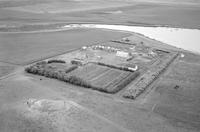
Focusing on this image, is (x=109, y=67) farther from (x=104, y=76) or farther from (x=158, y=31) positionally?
(x=158, y=31)

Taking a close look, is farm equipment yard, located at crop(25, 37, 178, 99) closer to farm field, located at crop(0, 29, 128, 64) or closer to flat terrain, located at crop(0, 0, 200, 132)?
flat terrain, located at crop(0, 0, 200, 132)

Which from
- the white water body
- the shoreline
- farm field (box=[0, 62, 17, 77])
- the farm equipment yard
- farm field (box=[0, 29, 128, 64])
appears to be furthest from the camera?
the shoreline

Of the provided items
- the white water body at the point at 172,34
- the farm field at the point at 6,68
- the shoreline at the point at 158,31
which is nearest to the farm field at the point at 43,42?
the farm field at the point at 6,68

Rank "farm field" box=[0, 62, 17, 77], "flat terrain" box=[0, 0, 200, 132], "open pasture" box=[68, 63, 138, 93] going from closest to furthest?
"flat terrain" box=[0, 0, 200, 132]
"open pasture" box=[68, 63, 138, 93]
"farm field" box=[0, 62, 17, 77]

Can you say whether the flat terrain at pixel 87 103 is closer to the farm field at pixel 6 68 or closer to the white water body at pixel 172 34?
the farm field at pixel 6 68

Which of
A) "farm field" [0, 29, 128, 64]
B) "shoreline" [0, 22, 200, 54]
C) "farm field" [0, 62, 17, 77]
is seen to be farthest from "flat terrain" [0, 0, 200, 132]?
"shoreline" [0, 22, 200, 54]

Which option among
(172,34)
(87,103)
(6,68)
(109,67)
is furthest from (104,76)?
(172,34)

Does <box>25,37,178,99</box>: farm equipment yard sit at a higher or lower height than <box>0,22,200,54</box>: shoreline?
lower

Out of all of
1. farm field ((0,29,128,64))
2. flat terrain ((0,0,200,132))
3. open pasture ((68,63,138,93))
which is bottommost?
flat terrain ((0,0,200,132))

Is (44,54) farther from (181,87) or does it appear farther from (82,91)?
(181,87)
